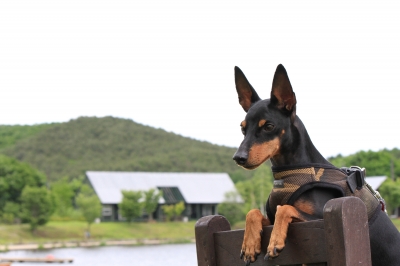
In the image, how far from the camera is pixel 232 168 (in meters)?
115

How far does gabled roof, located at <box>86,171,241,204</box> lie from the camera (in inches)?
2530

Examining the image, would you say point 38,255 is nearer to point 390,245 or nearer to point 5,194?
point 5,194

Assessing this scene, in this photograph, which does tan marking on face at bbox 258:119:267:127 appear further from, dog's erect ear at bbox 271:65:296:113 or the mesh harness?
the mesh harness

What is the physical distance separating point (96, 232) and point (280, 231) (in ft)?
172

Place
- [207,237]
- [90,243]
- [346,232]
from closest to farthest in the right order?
[346,232] < [207,237] < [90,243]

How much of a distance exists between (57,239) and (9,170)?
552 inches

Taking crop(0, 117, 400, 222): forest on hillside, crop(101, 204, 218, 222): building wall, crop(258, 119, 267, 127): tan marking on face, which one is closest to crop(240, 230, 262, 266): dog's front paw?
crop(258, 119, 267, 127): tan marking on face

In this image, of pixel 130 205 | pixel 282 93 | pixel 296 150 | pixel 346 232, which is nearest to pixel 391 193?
pixel 130 205

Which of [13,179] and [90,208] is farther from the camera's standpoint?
[13,179]

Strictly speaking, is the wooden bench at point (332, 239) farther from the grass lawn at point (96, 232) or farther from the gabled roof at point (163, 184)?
the gabled roof at point (163, 184)

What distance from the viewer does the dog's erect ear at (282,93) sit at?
326cm

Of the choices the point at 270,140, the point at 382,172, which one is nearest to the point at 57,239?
the point at 382,172

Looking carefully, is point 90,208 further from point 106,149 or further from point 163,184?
point 106,149

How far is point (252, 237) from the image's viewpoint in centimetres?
314
